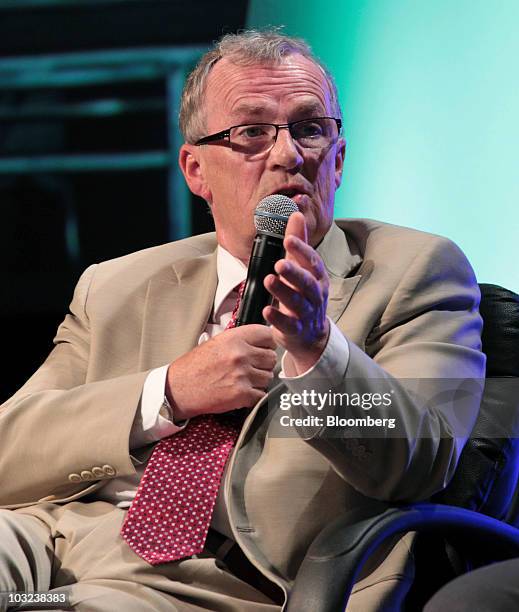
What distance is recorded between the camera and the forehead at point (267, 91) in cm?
201

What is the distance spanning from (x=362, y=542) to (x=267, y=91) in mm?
1046

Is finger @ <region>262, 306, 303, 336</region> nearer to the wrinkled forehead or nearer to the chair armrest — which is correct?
the chair armrest

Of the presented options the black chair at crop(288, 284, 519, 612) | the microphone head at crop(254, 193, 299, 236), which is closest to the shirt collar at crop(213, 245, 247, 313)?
the microphone head at crop(254, 193, 299, 236)

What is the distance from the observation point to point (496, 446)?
5.74 ft

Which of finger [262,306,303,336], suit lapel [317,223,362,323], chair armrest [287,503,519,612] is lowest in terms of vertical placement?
chair armrest [287,503,519,612]

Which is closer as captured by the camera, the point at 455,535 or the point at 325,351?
the point at 325,351

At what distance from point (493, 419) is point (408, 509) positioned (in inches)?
12.9

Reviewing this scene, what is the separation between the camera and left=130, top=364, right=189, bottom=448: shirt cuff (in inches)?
71.6

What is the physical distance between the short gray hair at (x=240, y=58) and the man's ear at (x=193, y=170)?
4 cm

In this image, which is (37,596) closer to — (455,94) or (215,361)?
(215,361)

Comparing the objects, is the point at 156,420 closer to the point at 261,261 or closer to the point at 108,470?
the point at 108,470

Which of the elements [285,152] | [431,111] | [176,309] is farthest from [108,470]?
[431,111]

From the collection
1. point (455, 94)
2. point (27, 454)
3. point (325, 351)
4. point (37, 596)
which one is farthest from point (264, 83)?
point (37, 596)

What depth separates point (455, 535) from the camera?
5.35ft
